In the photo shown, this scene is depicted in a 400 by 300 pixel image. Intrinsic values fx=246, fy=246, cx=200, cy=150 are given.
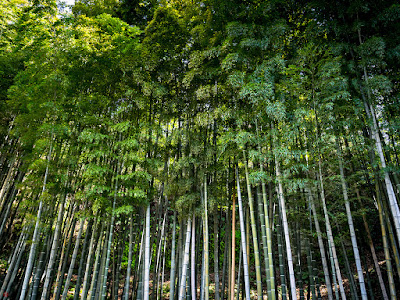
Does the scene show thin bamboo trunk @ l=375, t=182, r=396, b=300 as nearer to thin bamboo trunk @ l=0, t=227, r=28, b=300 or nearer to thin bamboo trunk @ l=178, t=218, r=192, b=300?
thin bamboo trunk @ l=178, t=218, r=192, b=300

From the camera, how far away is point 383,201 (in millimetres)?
4297

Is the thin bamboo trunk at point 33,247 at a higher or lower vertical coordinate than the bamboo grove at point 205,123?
lower

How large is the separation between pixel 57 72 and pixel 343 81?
4786 millimetres

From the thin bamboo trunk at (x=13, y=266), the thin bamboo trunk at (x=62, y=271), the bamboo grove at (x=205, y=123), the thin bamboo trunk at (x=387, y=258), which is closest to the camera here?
the thin bamboo trunk at (x=387, y=258)

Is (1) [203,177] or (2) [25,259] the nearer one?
(1) [203,177]

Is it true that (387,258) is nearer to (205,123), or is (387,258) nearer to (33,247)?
(205,123)

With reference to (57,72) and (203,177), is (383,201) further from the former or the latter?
(57,72)

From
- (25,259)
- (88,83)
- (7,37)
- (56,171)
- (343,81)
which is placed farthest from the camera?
(25,259)

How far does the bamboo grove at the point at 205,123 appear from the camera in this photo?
3.91 m

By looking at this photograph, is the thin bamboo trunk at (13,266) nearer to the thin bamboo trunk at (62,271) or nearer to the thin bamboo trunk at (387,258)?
the thin bamboo trunk at (62,271)

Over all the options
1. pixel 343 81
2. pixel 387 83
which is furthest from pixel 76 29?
pixel 387 83

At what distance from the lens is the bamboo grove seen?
3.91 metres

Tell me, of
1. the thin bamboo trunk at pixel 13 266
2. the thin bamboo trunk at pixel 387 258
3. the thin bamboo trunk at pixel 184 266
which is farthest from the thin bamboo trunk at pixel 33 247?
the thin bamboo trunk at pixel 387 258

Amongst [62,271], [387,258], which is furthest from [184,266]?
[387,258]
